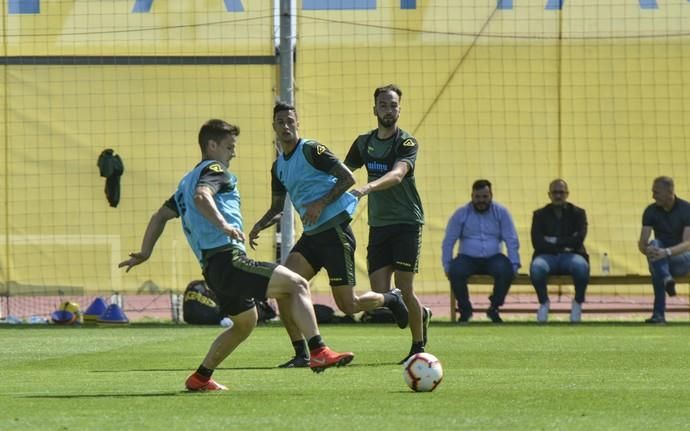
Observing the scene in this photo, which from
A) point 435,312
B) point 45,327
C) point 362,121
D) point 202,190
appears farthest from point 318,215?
point 435,312

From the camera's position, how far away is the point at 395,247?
36.4 feet

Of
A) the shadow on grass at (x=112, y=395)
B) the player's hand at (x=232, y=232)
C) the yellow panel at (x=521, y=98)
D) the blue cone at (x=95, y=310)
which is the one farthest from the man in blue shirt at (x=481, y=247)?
the player's hand at (x=232, y=232)

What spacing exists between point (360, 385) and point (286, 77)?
9.60 metres

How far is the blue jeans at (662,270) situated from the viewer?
16797mm

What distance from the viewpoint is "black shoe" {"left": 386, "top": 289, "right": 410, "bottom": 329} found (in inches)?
421

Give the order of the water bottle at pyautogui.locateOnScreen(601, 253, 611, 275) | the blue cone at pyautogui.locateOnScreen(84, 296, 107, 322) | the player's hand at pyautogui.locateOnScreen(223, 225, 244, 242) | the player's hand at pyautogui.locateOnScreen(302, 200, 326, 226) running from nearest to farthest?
the player's hand at pyautogui.locateOnScreen(223, 225, 244, 242), the player's hand at pyautogui.locateOnScreen(302, 200, 326, 226), the blue cone at pyautogui.locateOnScreen(84, 296, 107, 322), the water bottle at pyautogui.locateOnScreen(601, 253, 611, 275)

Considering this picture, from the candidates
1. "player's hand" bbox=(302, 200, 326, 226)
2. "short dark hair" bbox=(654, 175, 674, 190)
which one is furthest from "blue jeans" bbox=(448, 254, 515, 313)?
"player's hand" bbox=(302, 200, 326, 226)

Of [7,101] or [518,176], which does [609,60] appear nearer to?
[518,176]

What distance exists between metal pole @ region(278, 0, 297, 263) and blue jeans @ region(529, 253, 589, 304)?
2954 millimetres

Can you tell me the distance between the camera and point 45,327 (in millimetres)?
16812

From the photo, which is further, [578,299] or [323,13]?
[323,13]

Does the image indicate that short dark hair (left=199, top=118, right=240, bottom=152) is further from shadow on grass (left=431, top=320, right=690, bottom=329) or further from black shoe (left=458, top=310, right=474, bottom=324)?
black shoe (left=458, top=310, right=474, bottom=324)

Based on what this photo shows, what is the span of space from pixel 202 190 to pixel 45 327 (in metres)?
9.08

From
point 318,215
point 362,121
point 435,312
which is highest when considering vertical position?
point 362,121
